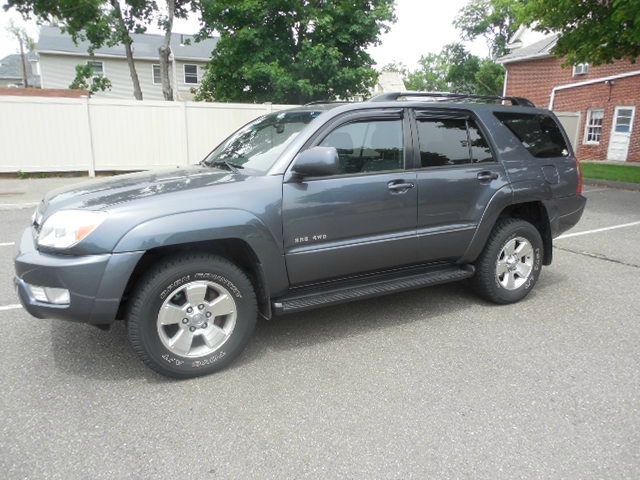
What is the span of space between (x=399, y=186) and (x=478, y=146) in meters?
1.03

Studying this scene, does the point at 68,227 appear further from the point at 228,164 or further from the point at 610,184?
the point at 610,184

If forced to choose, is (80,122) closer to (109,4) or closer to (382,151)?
(109,4)

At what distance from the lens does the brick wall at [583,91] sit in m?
20.5

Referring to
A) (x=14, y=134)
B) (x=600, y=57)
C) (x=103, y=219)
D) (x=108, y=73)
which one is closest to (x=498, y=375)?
(x=103, y=219)

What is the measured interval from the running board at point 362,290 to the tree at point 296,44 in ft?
44.5

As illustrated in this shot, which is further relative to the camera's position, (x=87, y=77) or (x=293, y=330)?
(x=87, y=77)

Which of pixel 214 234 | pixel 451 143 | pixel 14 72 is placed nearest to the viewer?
pixel 214 234

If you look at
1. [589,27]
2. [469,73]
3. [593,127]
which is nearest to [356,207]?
[589,27]

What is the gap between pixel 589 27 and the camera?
11.7 metres

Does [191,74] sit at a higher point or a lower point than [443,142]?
higher

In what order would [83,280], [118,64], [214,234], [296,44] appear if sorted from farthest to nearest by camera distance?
[118,64] → [296,44] → [214,234] → [83,280]

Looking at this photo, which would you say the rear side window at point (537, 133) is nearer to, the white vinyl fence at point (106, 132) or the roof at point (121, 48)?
the white vinyl fence at point (106, 132)

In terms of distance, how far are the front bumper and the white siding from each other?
32.0 metres

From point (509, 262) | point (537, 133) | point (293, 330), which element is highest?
point (537, 133)
